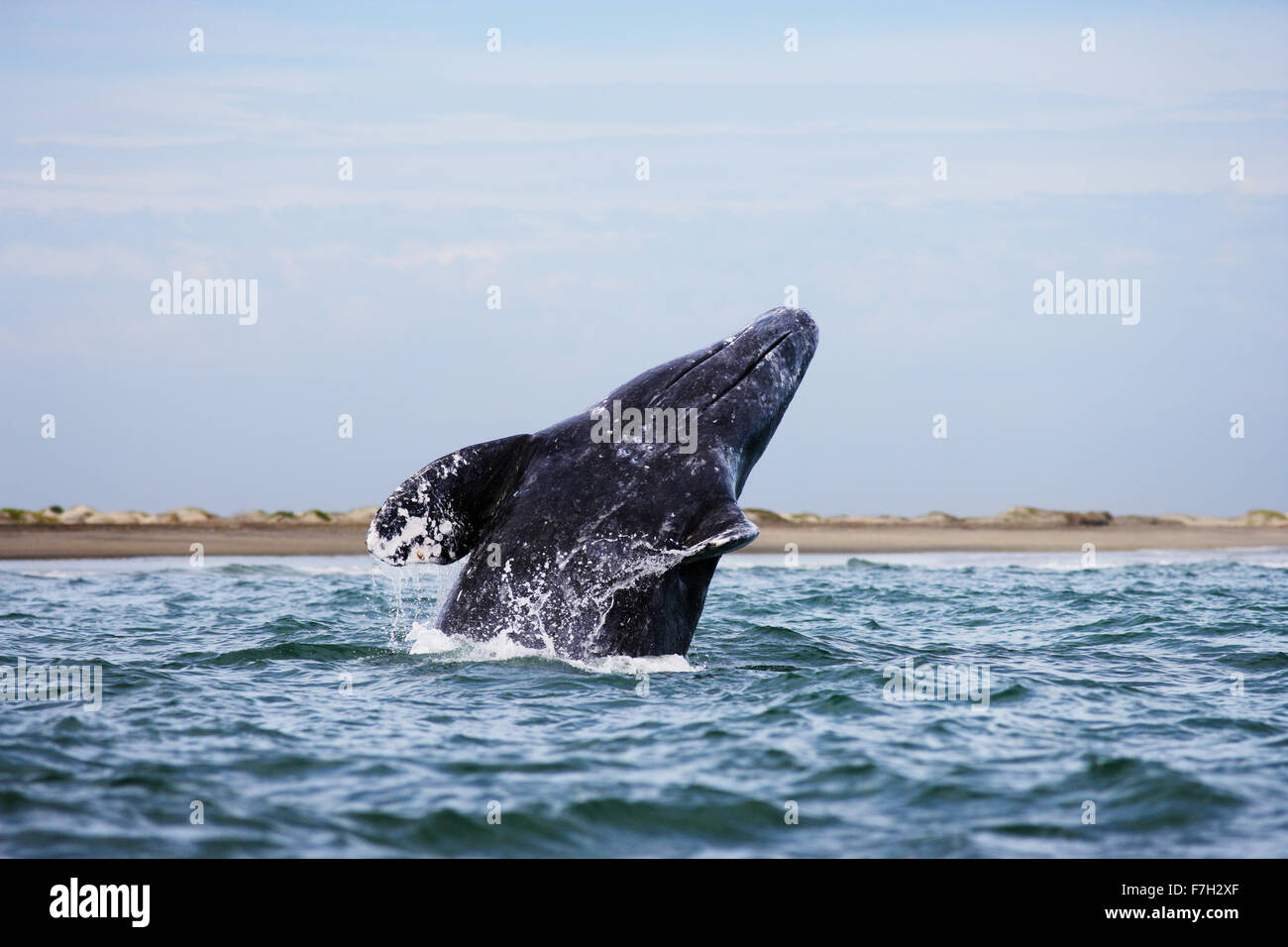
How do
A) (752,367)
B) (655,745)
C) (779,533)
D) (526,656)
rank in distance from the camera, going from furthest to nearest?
(779,533) < (752,367) < (526,656) < (655,745)

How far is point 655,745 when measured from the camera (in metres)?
8.20

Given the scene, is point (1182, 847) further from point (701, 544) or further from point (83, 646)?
point (83, 646)

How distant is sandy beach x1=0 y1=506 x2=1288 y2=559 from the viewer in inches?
1405

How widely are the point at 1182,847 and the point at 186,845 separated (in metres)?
5.24

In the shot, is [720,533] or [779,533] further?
[779,533]

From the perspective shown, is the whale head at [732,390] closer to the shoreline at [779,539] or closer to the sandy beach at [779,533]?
the shoreline at [779,539]

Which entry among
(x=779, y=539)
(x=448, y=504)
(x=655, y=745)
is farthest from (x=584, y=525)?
(x=779, y=539)

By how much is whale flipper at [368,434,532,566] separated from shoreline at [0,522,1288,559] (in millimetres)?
19273

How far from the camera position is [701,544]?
9.53m

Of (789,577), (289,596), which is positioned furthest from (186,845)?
(789,577)

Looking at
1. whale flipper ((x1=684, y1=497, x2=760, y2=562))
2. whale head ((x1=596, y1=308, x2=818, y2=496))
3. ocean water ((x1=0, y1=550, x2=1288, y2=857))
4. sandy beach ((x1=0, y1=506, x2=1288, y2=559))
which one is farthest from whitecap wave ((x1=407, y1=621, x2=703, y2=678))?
sandy beach ((x1=0, y1=506, x2=1288, y2=559))

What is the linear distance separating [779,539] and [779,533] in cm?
220

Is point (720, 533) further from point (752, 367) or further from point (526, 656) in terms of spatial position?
point (752, 367)
